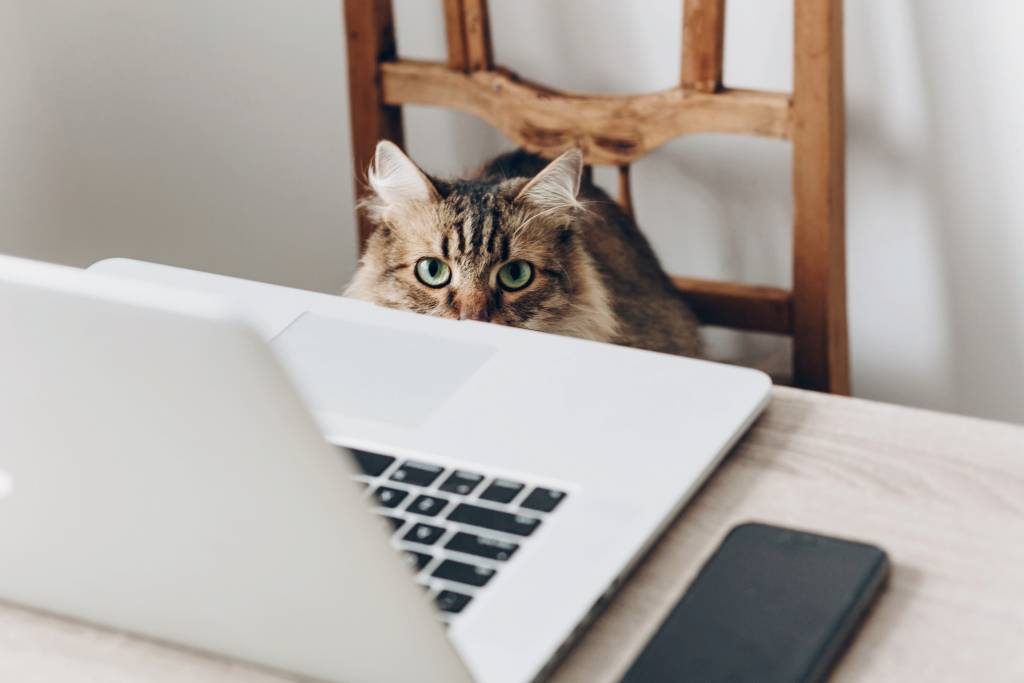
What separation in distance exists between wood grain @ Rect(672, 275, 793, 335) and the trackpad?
70cm

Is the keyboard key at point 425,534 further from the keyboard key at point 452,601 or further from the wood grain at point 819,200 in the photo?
the wood grain at point 819,200

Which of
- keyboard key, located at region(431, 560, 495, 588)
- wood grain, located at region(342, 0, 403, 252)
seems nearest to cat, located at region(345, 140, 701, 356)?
wood grain, located at region(342, 0, 403, 252)

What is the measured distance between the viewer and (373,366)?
0.73 m

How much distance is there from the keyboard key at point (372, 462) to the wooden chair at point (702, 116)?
0.73m

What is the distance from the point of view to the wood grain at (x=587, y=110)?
1.27 meters

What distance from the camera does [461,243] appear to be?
4.15 ft

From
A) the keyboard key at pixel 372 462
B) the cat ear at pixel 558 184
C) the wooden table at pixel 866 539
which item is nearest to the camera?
the wooden table at pixel 866 539

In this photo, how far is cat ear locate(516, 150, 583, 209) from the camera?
47.3 inches

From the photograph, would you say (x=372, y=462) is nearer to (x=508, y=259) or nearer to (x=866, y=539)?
(x=866, y=539)

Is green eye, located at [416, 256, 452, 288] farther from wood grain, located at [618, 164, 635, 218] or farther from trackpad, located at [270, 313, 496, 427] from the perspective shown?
trackpad, located at [270, 313, 496, 427]

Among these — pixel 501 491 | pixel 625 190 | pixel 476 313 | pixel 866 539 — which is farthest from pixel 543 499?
pixel 625 190

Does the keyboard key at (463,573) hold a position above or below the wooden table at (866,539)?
above

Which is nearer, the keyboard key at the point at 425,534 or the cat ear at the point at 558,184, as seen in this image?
the keyboard key at the point at 425,534

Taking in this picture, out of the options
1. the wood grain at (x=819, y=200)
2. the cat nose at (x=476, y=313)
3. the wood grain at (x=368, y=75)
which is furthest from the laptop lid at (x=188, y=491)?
the wood grain at (x=368, y=75)
